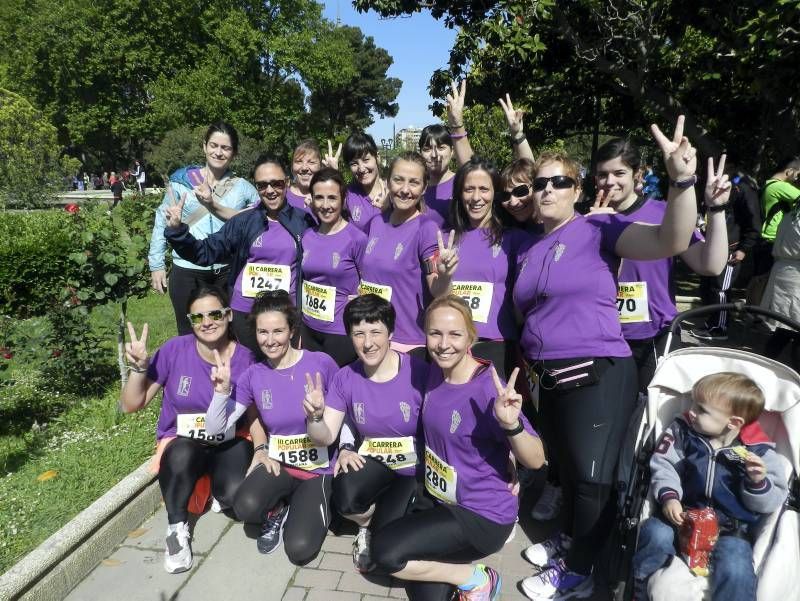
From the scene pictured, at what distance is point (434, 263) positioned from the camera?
3369mm

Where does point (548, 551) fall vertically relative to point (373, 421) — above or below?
below

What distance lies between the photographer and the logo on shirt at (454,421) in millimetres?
2783

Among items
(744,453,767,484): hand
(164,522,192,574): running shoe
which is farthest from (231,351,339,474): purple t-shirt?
(744,453,767,484): hand

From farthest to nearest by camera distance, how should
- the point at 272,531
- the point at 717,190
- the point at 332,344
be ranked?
the point at 332,344, the point at 272,531, the point at 717,190

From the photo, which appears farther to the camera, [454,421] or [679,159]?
[454,421]

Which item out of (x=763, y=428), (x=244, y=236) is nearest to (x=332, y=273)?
(x=244, y=236)

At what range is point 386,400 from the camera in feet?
10.4

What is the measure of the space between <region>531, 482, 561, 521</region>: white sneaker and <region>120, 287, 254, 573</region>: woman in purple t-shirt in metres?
1.84

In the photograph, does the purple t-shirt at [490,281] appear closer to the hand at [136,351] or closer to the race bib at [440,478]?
the race bib at [440,478]

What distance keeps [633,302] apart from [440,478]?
59.3 inches

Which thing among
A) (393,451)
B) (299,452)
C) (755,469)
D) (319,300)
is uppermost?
(319,300)

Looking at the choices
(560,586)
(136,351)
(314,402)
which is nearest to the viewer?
(560,586)

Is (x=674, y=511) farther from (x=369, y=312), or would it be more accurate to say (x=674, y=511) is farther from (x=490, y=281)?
(x=369, y=312)

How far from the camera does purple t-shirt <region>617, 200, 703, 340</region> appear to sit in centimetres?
331
